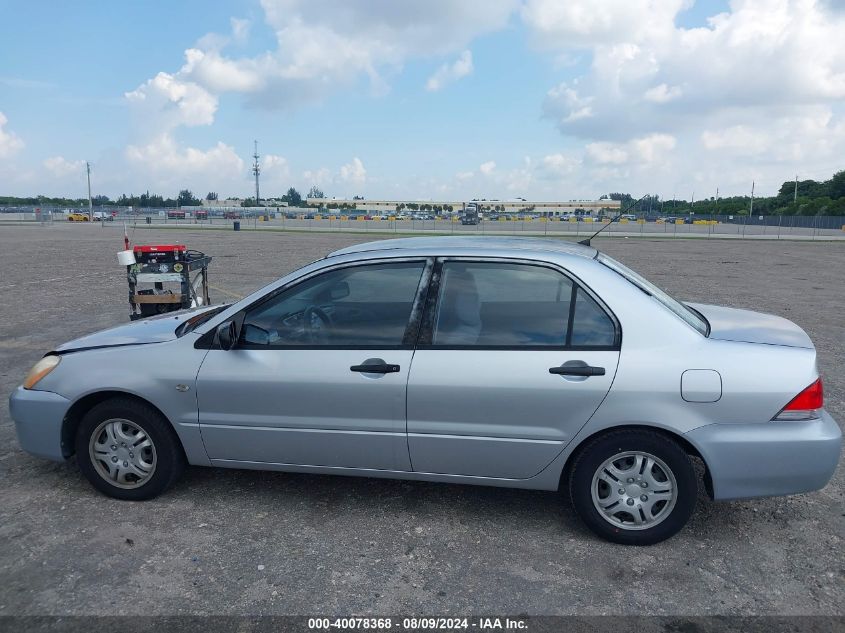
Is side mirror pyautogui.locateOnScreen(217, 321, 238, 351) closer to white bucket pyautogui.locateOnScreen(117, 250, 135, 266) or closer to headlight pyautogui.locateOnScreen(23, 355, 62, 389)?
headlight pyautogui.locateOnScreen(23, 355, 62, 389)

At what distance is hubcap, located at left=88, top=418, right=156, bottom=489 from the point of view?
3.97 meters

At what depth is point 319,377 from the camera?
3652 millimetres

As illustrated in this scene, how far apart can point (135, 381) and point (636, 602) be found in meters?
2.96

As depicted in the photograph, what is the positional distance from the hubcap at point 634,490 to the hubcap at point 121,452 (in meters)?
2.62

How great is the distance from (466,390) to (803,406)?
1701mm

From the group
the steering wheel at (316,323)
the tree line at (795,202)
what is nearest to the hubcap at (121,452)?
the steering wheel at (316,323)

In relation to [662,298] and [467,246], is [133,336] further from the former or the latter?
[662,298]

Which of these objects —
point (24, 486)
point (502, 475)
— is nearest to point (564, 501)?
point (502, 475)

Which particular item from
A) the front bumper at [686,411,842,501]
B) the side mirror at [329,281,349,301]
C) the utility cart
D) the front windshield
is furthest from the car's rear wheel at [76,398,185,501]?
the utility cart

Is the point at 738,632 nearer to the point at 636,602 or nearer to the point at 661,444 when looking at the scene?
the point at 636,602

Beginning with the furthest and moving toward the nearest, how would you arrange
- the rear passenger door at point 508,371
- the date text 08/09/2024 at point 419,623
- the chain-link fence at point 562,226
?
the chain-link fence at point 562,226, the rear passenger door at point 508,371, the date text 08/09/2024 at point 419,623

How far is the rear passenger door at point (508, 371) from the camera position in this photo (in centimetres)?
342

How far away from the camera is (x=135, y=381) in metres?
3.87

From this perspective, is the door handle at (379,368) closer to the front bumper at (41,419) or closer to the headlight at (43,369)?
the front bumper at (41,419)
